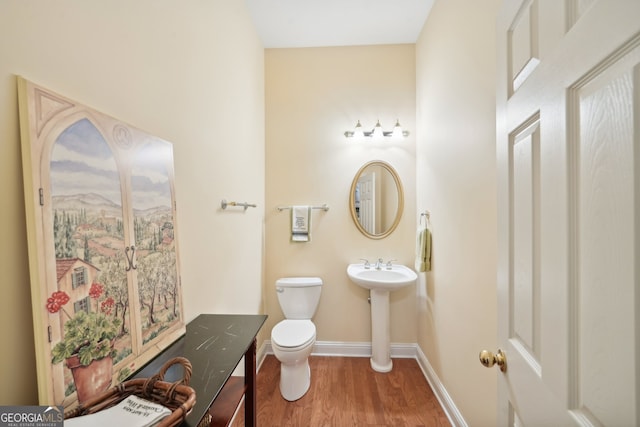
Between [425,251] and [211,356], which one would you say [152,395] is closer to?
[211,356]

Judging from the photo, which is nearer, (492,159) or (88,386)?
(88,386)

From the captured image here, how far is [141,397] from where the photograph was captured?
66 cm

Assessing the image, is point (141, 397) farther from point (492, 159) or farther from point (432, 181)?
point (432, 181)

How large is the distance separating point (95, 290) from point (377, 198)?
7.10 ft

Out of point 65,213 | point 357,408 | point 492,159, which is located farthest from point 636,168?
point 357,408

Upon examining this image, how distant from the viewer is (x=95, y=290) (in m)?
0.68

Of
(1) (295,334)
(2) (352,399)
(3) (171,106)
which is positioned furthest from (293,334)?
(3) (171,106)

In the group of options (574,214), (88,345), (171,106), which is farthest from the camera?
(171,106)

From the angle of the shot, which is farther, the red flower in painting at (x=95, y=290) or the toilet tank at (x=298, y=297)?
the toilet tank at (x=298, y=297)

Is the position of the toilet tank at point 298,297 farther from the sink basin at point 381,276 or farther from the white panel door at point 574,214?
the white panel door at point 574,214

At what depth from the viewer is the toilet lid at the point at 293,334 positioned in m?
1.78

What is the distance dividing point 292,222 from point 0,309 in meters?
1.97

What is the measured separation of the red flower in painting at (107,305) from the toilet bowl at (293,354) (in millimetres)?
1259

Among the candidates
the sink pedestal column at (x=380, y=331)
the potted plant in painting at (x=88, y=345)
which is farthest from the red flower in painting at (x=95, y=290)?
the sink pedestal column at (x=380, y=331)
